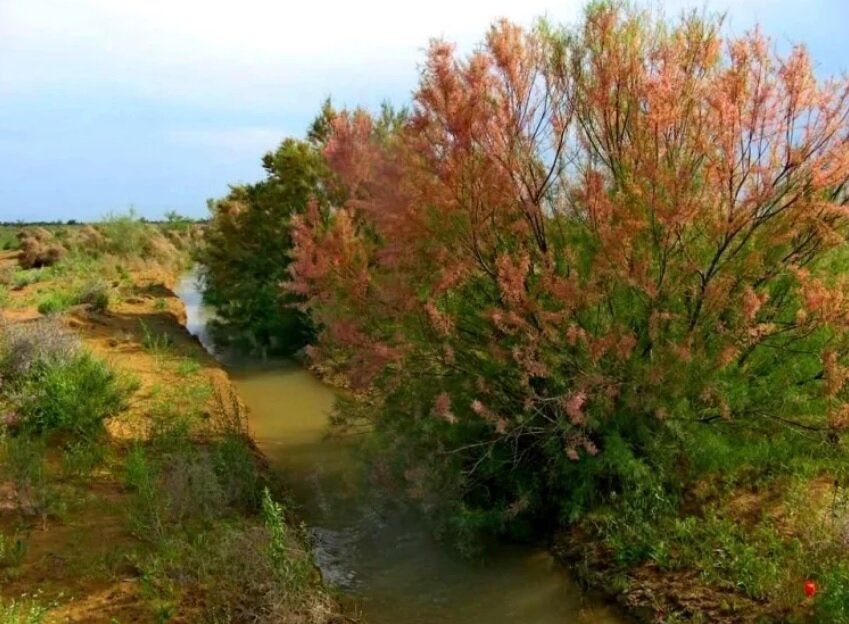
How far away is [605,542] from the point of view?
7.00m

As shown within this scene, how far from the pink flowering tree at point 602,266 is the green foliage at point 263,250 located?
435 inches

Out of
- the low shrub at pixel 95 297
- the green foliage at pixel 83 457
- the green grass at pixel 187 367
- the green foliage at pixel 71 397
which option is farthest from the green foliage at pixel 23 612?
the low shrub at pixel 95 297

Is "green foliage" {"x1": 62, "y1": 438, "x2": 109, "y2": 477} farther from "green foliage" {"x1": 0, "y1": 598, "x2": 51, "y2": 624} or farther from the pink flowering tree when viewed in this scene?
the pink flowering tree

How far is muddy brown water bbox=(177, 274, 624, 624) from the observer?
21.8ft

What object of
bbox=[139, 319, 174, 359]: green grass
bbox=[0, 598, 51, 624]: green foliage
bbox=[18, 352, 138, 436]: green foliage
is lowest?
bbox=[0, 598, 51, 624]: green foliage

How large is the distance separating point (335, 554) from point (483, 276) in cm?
341

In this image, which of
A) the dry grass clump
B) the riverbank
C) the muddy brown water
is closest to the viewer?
the riverbank

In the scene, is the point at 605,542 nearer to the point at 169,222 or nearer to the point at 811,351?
the point at 811,351

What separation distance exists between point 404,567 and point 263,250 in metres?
14.6

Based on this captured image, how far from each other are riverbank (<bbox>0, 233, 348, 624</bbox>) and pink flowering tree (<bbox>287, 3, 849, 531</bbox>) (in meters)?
1.69

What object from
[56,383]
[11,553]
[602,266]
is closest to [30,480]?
[11,553]

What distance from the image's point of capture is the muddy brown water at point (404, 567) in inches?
262

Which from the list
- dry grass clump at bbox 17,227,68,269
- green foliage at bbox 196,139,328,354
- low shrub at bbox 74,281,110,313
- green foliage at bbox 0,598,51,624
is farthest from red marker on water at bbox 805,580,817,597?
dry grass clump at bbox 17,227,68,269

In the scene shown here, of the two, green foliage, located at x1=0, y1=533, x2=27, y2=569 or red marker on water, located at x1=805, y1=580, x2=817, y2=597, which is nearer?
red marker on water, located at x1=805, y1=580, x2=817, y2=597
